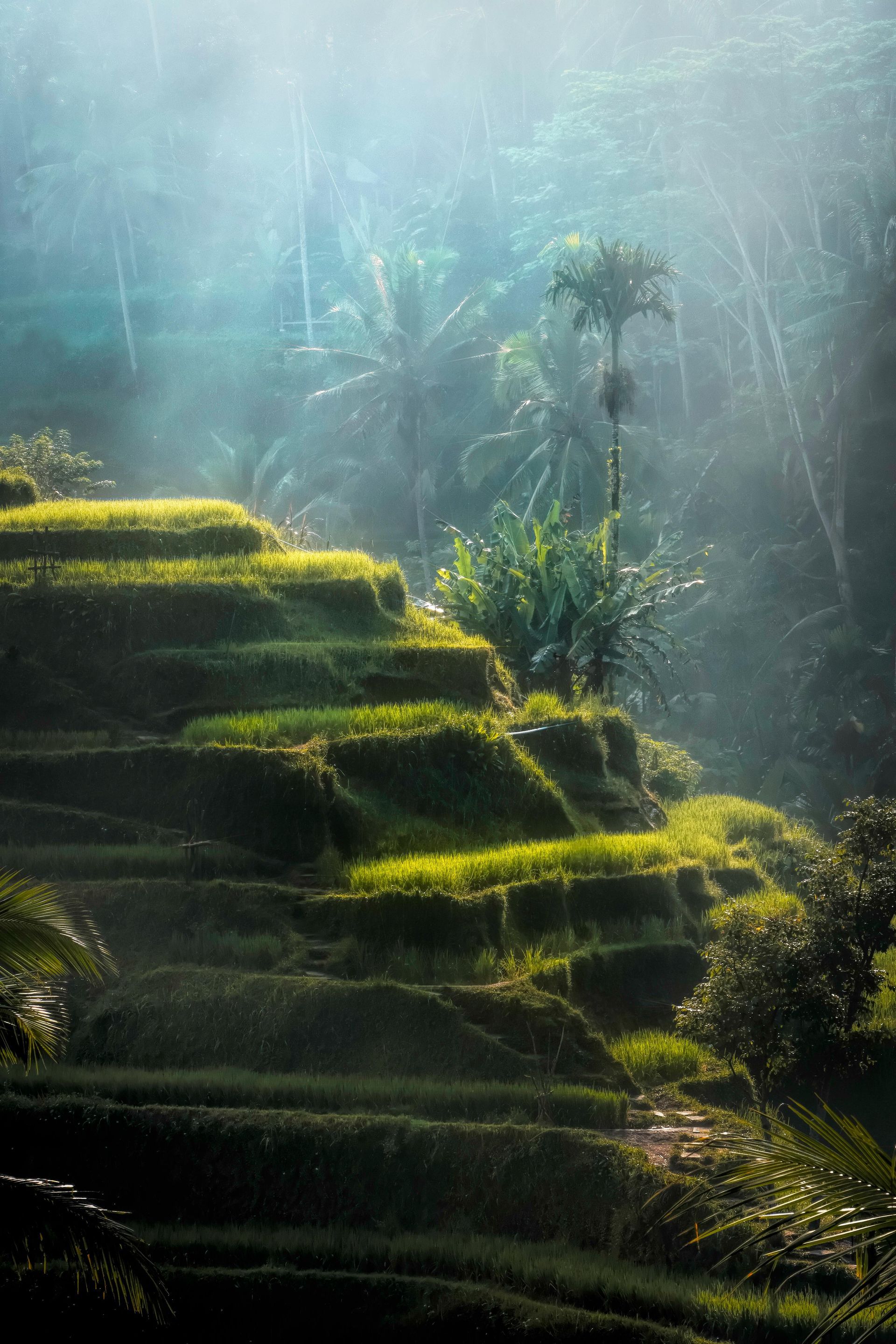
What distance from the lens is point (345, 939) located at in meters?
9.90

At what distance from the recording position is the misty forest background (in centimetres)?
3027

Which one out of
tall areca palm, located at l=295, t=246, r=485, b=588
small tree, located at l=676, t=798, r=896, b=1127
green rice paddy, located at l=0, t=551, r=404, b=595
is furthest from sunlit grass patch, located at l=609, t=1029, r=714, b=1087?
tall areca palm, located at l=295, t=246, r=485, b=588

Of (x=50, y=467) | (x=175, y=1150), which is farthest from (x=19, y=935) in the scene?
(x=50, y=467)

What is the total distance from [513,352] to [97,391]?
1788 cm

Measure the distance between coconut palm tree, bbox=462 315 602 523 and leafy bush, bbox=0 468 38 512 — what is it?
1642 cm

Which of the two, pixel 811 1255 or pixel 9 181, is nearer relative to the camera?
pixel 811 1255

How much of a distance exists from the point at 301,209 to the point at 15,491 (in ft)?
102

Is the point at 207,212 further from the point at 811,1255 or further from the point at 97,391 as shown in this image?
the point at 811,1255

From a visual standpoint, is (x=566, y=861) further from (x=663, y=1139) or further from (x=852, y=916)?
(x=663, y=1139)

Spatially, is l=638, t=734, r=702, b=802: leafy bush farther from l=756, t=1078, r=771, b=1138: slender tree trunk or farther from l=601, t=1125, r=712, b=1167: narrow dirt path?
l=601, t=1125, r=712, b=1167: narrow dirt path

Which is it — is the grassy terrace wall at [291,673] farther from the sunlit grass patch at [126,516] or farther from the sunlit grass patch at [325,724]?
the sunlit grass patch at [126,516]

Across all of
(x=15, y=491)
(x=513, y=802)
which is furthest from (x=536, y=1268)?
(x=15, y=491)

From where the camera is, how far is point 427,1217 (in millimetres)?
7551

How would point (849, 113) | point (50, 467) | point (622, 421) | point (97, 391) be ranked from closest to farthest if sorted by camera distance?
point (50, 467) → point (849, 113) → point (622, 421) → point (97, 391)
